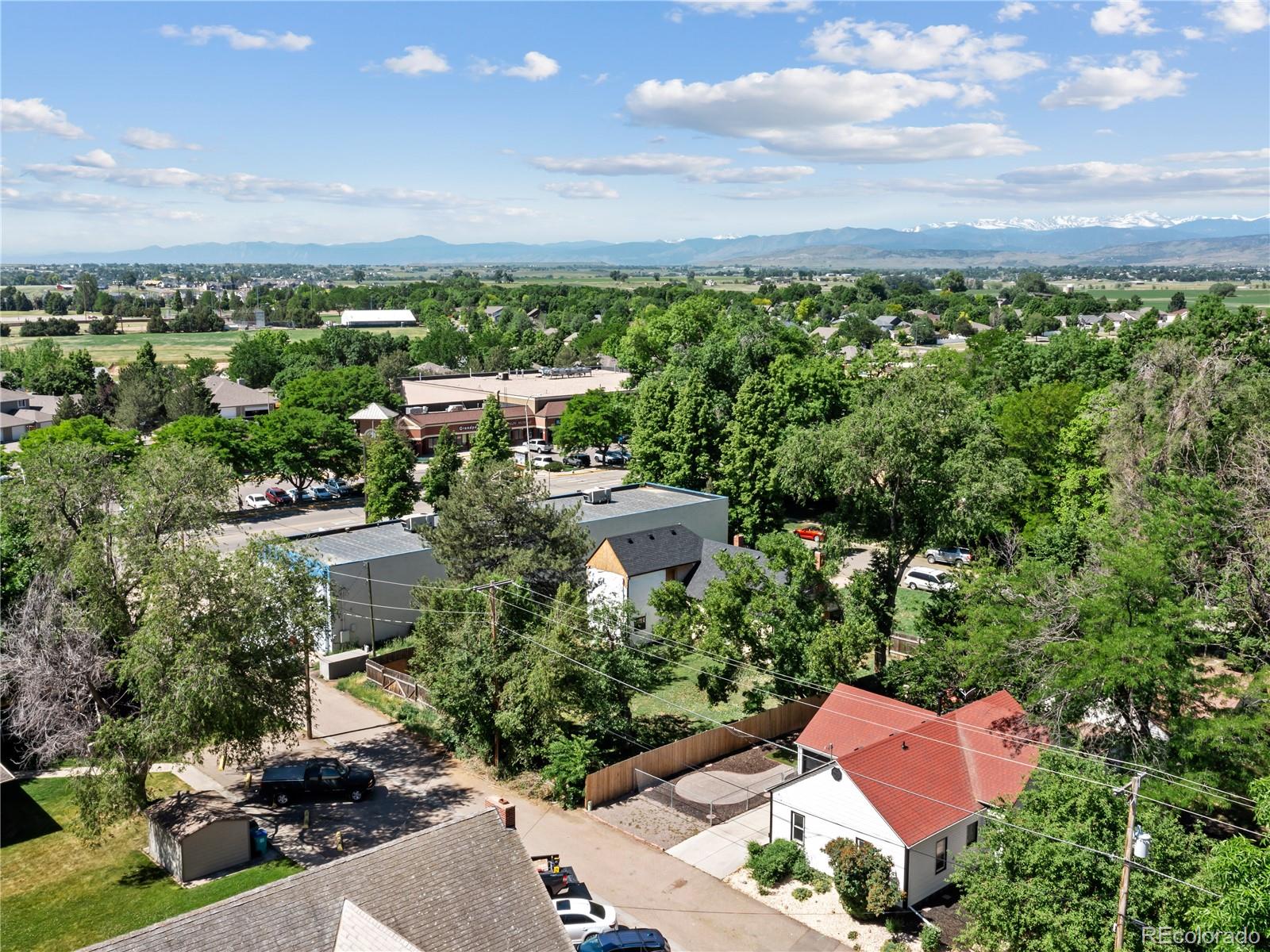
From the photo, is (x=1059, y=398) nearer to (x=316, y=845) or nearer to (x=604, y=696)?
(x=604, y=696)

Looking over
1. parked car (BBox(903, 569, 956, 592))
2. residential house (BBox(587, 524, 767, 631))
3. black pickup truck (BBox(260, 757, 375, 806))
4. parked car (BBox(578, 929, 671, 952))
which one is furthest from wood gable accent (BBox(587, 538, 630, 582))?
parked car (BBox(578, 929, 671, 952))

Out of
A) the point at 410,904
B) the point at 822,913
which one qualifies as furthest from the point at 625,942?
the point at 410,904

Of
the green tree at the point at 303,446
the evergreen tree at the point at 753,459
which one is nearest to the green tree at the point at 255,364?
the green tree at the point at 303,446

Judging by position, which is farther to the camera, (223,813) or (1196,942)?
(223,813)

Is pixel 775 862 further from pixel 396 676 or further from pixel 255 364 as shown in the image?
pixel 255 364

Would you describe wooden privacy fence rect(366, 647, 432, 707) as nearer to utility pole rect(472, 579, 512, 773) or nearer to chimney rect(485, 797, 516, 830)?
utility pole rect(472, 579, 512, 773)

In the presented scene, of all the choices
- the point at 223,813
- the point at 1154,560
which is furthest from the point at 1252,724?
the point at 223,813
